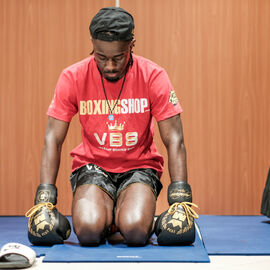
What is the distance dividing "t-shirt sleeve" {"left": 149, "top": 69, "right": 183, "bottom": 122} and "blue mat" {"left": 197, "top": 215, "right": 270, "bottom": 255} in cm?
61

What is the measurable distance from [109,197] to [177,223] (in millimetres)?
365

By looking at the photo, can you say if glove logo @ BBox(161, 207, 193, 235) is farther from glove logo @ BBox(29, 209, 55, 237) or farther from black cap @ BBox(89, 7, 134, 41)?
black cap @ BBox(89, 7, 134, 41)

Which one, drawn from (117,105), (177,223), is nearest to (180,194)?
(177,223)

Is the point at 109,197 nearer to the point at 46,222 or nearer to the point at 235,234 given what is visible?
the point at 46,222

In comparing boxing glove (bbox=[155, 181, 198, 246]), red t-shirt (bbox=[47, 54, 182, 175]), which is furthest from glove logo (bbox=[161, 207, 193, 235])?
red t-shirt (bbox=[47, 54, 182, 175])

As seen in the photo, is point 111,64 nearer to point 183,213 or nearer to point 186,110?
point 183,213

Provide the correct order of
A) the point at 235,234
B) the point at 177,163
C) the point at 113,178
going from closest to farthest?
the point at 177,163, the point at 113,178, the point at 235,234

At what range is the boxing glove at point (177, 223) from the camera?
6.72ft

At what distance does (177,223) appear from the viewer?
205 centimetres

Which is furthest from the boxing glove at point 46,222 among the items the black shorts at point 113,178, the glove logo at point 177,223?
the glove logo at point 177,223

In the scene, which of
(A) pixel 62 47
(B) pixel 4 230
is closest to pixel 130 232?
(B) pixel 4 230

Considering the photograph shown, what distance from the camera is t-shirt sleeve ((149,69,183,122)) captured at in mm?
2211

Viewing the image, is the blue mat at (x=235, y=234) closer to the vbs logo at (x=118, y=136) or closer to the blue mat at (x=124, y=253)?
the blue mat at (x=124, y=253)

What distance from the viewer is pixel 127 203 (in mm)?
2137
